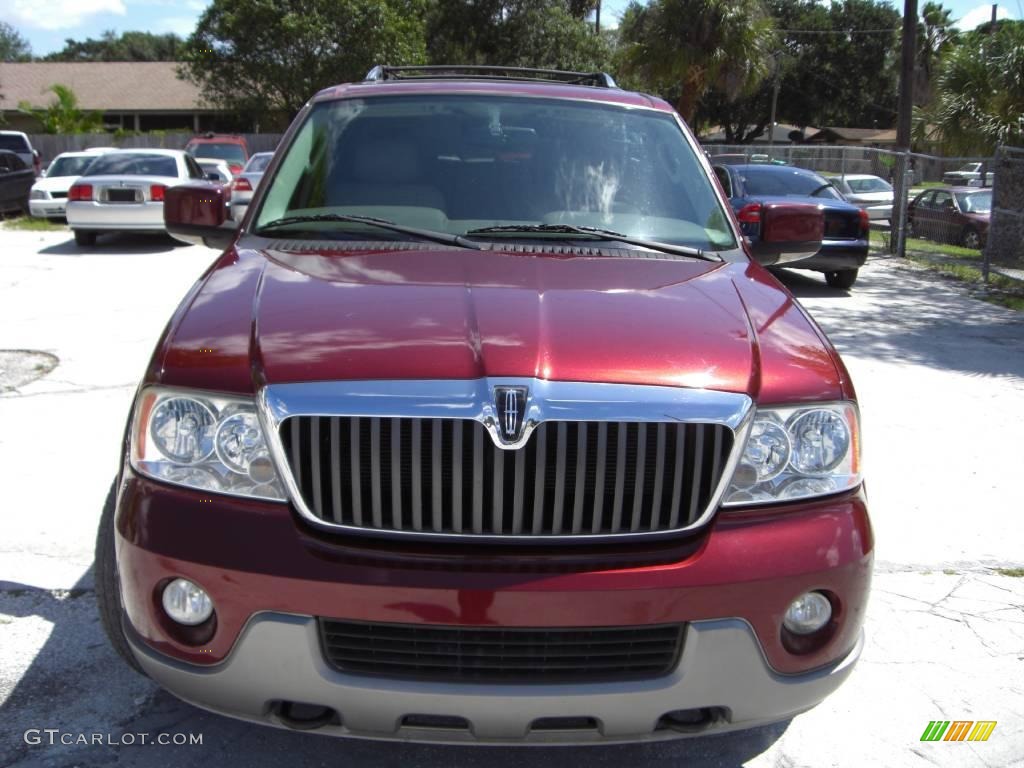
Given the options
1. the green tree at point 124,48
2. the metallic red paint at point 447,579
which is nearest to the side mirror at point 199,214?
the metallic red paint at point 447,579

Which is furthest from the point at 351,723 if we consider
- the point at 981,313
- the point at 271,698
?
the point at 981,313

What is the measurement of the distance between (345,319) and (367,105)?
176 centimetres

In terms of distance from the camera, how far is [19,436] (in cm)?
580

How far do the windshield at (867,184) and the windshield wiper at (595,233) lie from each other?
21.8 metres

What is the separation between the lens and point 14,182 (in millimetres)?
19203

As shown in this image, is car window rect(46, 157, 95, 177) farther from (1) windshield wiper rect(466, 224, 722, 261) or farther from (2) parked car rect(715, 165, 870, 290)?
(1) windshield wiper rect(466, 224, 722, 261)

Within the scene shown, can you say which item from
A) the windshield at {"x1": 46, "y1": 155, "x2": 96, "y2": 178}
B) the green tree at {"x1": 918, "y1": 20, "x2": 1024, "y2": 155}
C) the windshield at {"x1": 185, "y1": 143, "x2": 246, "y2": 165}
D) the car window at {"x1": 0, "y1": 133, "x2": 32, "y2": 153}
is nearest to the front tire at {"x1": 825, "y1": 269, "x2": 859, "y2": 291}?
the green tree at {"x1": 918, "y1": 20, "x2": 1024, "y2": 155}

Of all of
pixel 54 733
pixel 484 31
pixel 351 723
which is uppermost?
pixel 484 31

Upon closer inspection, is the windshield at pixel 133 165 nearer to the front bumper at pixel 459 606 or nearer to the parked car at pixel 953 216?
the parked car at pixel 953 216

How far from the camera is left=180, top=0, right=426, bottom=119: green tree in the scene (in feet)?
114

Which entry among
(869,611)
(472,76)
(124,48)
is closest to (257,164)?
(472,76)

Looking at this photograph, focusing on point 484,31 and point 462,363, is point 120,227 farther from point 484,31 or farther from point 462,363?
point 484,31

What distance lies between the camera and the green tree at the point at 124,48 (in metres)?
95.2

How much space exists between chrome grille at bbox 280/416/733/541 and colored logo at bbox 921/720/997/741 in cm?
141
